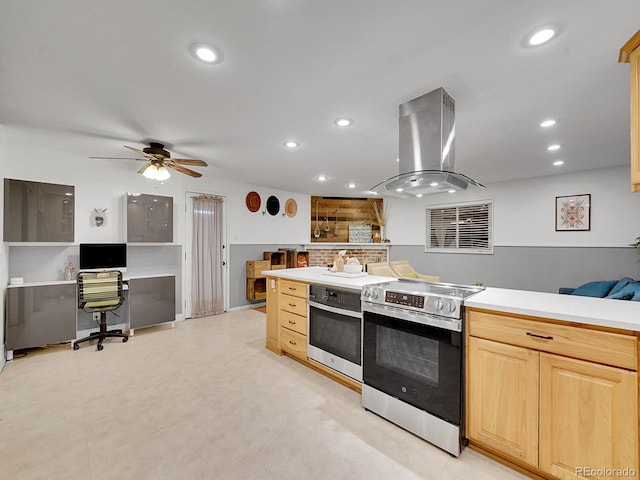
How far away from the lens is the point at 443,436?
1.77 meters

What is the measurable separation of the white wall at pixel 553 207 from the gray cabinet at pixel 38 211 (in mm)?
6410

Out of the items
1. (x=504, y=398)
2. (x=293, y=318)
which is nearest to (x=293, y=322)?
(x=293, y=318)

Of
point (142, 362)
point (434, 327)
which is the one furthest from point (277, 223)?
point (434, 327)

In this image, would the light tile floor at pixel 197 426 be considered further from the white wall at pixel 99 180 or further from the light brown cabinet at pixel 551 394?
the white wall at pixel 99 180

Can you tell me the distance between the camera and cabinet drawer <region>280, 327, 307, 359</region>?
115 inches

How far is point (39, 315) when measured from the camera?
330 centimetres

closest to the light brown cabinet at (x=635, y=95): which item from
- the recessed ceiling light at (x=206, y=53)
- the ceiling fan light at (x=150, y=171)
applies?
the recessed ceiling light at (x=206, y=53)

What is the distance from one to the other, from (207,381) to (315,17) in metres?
2.93

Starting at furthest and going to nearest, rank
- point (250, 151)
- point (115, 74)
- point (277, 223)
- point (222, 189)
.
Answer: point (277, 223) < point (222, 189) < point (250, 151) < point (115, 74)

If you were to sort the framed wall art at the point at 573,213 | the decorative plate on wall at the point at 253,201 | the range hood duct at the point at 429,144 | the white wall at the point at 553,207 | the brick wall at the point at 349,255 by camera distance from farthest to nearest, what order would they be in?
the brick wall at the point at 349,255, the decorative plate on wall at the point at 253,201, the framed wall art at the point at 573,213, the white wall at the point at 553,207, the range hood duct at the point at 429,144

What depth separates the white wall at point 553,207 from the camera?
14.1ft

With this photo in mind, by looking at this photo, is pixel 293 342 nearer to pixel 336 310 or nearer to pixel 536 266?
pixel 336 310

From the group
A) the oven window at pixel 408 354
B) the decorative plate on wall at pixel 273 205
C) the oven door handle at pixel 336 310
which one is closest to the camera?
the oven window at pixel 408 354

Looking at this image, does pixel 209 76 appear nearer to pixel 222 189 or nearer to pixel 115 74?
pixel 115 74
